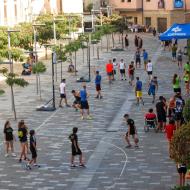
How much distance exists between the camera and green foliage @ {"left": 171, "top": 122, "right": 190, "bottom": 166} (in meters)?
15.9

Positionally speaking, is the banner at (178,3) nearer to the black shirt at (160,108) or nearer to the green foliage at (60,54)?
the green foliage at (60,54)

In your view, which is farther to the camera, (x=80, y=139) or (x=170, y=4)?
(x=170, y=4)

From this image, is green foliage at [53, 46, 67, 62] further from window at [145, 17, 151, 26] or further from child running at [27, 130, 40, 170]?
window at [145, 17, 151, 26]

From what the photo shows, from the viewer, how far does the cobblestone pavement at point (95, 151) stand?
21.7m

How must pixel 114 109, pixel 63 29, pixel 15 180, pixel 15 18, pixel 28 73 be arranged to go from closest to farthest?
pixel 15 180 < pixel 114 109 < pixel 28 73 < pixel 63 29 < pixel 15 18

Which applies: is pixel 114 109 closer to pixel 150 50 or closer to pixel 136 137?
pixel 136 137

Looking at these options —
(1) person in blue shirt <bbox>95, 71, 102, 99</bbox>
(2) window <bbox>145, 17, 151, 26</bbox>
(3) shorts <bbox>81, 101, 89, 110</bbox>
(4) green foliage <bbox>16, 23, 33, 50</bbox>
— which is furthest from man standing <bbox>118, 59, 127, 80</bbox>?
(2) window <bbox>145, 17, 151, 26</bbox>

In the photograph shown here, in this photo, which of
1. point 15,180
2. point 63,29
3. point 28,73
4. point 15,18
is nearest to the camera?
point 15,180

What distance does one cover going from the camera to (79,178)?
72.8 ft

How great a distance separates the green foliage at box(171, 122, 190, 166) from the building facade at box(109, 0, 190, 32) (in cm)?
6684

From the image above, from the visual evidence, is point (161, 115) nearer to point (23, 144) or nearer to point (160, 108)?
point (160, 108)

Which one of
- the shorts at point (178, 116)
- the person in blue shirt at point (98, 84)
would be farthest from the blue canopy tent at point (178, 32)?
the person in blue shirt at point (98, 84)

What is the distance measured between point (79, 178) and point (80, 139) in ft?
17.6

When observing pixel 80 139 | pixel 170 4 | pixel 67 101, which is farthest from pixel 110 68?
pixel 170 4
